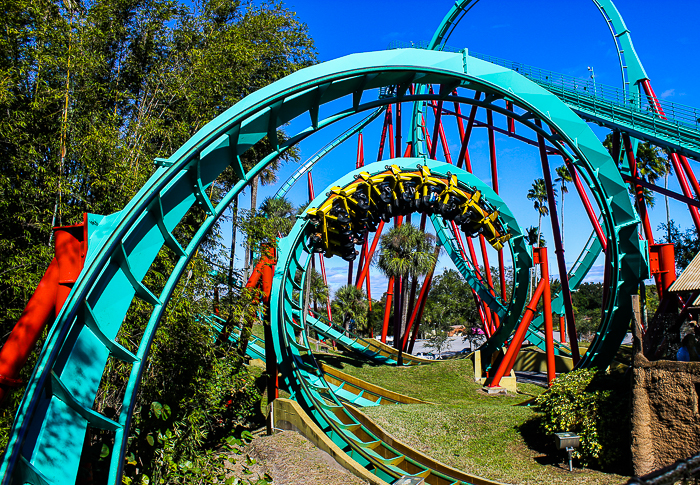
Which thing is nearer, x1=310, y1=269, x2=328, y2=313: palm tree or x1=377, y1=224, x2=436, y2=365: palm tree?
x1=377, y1=224, x2=436, y2=365: palm tree

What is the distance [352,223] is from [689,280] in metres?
6.74

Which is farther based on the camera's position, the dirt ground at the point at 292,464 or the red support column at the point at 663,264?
the red support column at the point at 663,264

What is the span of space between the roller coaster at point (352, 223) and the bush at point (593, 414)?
70.5 inches

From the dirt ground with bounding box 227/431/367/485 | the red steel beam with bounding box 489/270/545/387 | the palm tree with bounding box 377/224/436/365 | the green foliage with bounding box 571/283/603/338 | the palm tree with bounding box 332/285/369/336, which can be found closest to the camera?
the dirt ground with bounding box 227/431/367/485

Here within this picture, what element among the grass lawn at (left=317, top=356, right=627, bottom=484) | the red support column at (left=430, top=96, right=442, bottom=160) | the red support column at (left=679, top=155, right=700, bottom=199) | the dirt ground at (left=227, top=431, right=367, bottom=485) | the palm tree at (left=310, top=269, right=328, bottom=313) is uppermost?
the red support column at (left=430, top=96, right=442, bottom=160)

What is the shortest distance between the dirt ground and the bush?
3151 mm

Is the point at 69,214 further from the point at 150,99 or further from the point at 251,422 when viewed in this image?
the point at 251,422

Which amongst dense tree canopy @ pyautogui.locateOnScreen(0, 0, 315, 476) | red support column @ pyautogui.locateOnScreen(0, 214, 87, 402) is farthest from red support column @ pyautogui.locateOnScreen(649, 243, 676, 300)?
red support column @ pyautogui.locateOnScreen(0, 214, 87, 402)

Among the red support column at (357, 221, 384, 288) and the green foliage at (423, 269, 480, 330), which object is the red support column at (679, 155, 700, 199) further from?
the green foliage at (423, 269, 480, 330)

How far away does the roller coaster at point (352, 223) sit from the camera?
369 centimetres

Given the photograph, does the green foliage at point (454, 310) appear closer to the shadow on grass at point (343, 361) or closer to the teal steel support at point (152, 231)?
the shadow on grass at point (343, 361)

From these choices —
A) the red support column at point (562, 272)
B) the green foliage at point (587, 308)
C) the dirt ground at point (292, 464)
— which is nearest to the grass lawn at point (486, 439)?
the dirt ground at point (292, 464)

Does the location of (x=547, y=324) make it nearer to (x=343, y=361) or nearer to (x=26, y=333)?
(x=343, y=361)

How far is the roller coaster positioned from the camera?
12.1ft
